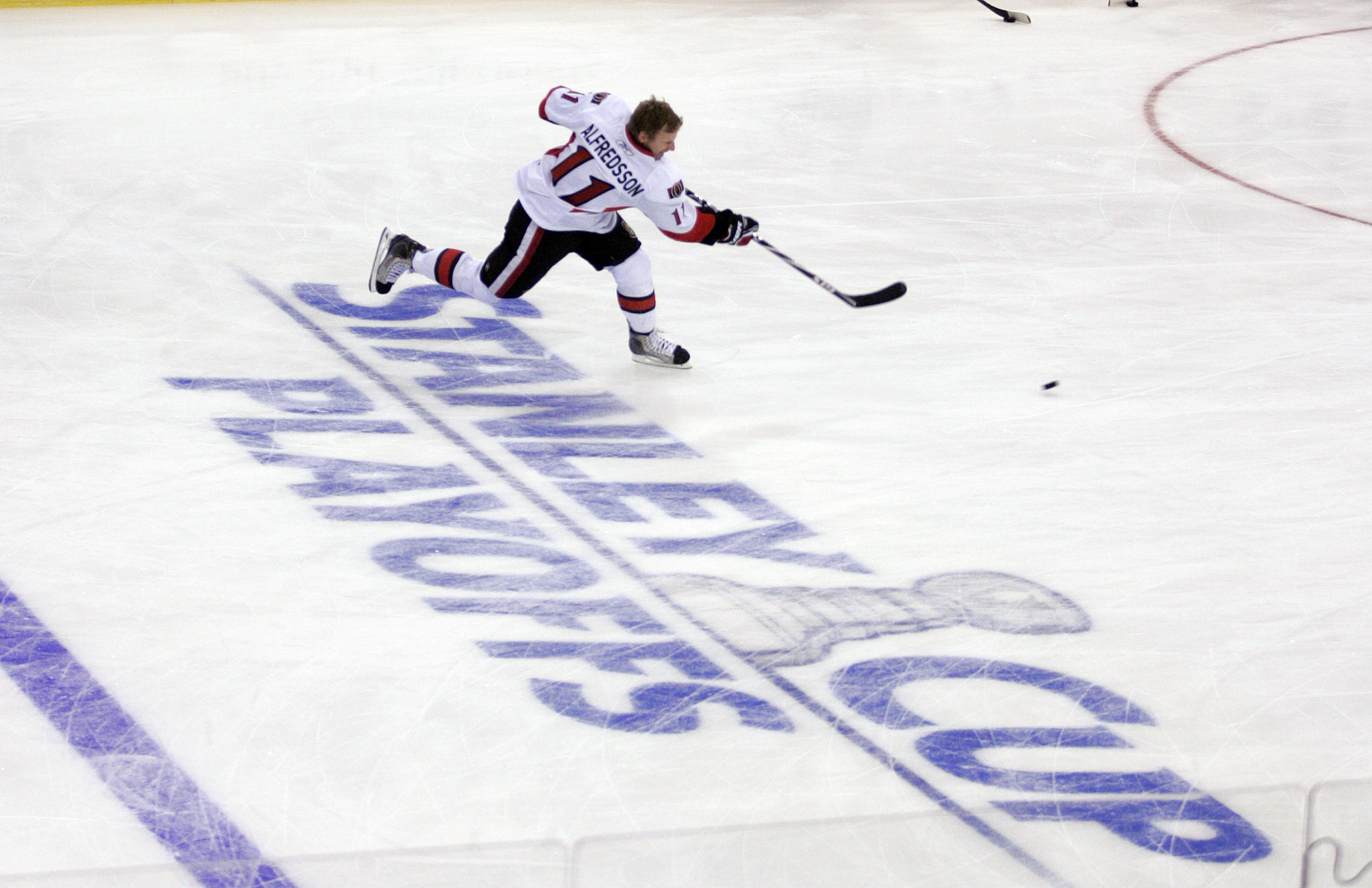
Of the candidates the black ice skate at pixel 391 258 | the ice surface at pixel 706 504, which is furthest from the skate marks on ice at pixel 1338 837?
the black ice skate at pixel 391 258

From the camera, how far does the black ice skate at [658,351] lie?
400 centimetres

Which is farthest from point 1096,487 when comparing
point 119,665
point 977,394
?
point 119,665

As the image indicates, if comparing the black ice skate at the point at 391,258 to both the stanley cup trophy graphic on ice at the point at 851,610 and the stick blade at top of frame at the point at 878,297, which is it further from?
the stanley cup trophy graphic on ice at the point at 851,610

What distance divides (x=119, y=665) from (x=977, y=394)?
2359 mm

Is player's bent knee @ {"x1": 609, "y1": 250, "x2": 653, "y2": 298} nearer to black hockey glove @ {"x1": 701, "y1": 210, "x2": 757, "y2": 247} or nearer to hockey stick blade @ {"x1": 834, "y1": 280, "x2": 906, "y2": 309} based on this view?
black hockey glove @ {"x1": 701, "y1": 210, "x2": 757, "y2": 247}

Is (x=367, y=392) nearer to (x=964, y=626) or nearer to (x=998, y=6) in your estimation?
(x=964, y=626)

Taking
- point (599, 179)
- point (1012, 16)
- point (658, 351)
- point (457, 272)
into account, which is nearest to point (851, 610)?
point (658, 351)

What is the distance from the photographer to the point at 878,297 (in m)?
4.16

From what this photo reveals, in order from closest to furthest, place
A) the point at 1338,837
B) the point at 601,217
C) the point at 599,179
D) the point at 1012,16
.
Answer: the point at 1338,837 → the point at 599,179 → the point at 601,217 → the point at 1012,16

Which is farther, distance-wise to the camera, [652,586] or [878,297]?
[878,297]

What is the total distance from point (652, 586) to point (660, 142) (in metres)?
1.23

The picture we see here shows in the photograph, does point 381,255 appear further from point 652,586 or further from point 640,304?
point 652,586

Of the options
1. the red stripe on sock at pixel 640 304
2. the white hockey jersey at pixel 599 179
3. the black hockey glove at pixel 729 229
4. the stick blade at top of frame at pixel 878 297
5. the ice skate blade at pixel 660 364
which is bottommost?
the ice skate blade at pixel 660 364

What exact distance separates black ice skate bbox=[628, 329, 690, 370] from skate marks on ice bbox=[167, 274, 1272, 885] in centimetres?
19
